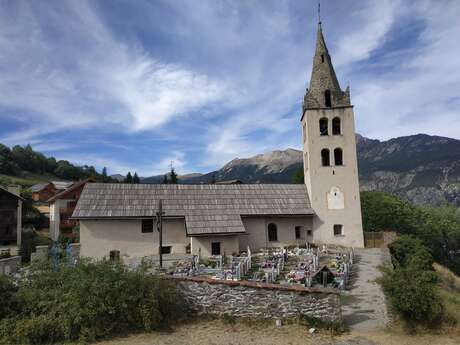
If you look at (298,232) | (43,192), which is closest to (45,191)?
(43,192)

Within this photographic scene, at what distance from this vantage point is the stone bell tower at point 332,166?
28625 millimetres

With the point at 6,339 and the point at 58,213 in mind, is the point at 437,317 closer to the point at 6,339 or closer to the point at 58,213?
the point at 6,339

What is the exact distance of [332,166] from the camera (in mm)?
29078

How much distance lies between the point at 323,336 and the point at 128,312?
7.58 meters

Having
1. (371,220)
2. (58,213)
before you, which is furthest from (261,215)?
(58,213)

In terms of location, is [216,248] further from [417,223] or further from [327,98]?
[417,223]

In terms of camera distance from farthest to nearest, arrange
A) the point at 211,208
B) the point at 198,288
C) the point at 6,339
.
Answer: the point at 211,208 < the point at 198,288 < the point at 6,339

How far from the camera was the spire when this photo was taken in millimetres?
29641

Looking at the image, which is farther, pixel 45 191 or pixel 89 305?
pixel 45 191

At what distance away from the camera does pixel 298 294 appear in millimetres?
13484

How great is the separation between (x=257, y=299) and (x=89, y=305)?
659cm

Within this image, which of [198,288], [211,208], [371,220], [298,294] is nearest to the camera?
[298,294]

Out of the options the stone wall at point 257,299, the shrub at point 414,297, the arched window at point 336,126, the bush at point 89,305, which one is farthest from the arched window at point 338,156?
the bush at point 89,305

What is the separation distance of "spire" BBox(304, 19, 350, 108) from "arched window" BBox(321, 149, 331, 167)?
13.3 ft
